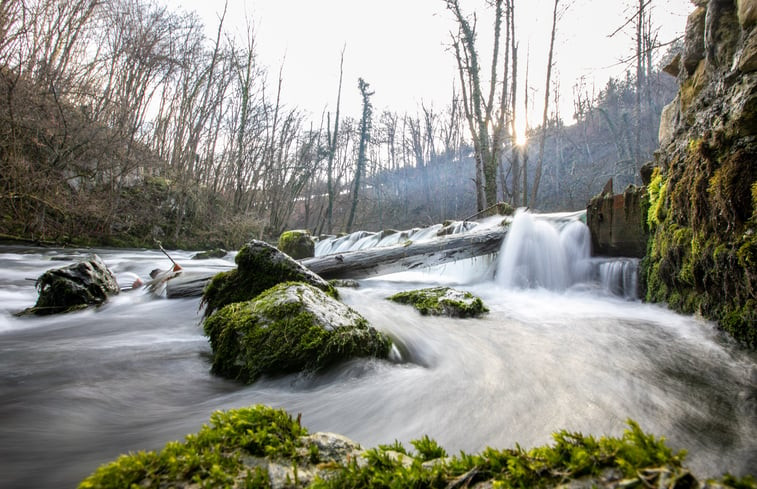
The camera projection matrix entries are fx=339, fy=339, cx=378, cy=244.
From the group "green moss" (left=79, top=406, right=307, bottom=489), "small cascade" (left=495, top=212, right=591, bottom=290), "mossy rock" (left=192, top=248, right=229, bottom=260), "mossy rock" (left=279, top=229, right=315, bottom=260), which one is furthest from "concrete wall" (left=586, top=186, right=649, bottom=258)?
"mossy rock" (left=192, top=248, right=229, bottom=260)

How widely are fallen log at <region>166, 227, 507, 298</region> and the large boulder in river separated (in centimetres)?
88

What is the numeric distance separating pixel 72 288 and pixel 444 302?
496 cm

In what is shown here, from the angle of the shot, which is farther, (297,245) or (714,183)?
(297,245)

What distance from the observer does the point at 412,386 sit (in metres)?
2.36

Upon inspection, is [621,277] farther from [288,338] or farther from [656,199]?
[288,338]

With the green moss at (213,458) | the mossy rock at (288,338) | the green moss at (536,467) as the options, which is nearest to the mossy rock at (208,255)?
the mossy rock at (288,338)

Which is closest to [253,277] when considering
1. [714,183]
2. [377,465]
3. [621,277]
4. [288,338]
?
[288,338]

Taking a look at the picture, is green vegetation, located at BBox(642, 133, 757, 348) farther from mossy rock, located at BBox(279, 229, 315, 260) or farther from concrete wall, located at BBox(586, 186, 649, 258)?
mossy rock, located at BBox(279, 229, 315, 260)

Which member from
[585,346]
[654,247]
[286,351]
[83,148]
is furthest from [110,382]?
[83,148]

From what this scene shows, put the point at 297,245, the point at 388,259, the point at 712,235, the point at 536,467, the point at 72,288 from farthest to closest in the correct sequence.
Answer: the point at 297,245 < the point at 388,259 < the point at 72,288 < the point at 712,235 < the point at 536,467

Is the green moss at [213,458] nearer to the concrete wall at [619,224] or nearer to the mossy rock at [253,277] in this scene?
the mossy rock at [253,277]

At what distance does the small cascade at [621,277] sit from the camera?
17.3ft

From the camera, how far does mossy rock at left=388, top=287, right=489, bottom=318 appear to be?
4.49 meters

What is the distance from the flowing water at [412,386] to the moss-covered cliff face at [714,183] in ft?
1.10
